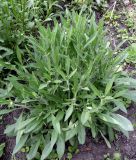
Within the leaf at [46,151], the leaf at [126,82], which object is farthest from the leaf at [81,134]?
the leaf at [126,82]

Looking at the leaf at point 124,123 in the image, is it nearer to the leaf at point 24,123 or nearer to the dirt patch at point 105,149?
the dirt patch at point 105,149

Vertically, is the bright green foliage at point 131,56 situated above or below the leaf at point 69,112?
below

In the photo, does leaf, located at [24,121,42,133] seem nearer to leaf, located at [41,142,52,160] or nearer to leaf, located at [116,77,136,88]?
leaf, located at [41,142,52,160]

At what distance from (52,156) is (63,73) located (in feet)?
2.31

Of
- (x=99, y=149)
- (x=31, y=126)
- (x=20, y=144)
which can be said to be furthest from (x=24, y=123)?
(x=99, y=149)

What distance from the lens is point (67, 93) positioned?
273cm

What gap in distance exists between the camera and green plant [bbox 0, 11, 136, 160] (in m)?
2.57

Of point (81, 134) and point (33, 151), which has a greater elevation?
point (81, 134)

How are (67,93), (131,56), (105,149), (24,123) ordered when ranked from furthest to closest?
(131,56) → (105,149) → (67,93) → (24,123)

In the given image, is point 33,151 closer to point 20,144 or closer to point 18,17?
point 20,144

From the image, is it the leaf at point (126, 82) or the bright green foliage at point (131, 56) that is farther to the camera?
the bright green foliage at point (131, 56)

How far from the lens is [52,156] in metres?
2.77

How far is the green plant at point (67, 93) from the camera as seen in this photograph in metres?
2.57

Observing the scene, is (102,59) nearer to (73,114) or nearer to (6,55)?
(73,114)
